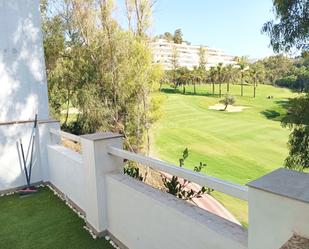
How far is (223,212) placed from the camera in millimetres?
7957

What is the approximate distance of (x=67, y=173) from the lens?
3.96m

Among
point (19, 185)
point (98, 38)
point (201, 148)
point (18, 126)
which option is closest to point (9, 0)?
point (18, 126)

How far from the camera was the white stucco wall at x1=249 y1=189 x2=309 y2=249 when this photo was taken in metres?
1.22

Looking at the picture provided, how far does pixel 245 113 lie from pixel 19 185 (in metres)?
28.9

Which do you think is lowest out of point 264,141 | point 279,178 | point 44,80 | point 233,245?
point 264,141

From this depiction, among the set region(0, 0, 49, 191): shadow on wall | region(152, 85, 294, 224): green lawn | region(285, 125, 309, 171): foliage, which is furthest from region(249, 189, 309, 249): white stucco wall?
region(152, 85, 294, 224): green lawn

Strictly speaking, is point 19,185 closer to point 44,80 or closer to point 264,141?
point 44,80

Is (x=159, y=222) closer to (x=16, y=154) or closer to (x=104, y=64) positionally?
(x=16, y=154)

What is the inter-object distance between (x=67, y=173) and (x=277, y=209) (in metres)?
3.17

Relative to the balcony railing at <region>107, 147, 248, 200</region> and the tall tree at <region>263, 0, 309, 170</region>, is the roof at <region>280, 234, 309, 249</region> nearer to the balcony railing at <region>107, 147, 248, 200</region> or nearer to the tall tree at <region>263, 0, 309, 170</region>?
the balcony railing at <region>107, 147, 248, 200</region>

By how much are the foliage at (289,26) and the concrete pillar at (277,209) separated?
4712mm

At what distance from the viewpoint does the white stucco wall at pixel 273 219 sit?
3.99 feet

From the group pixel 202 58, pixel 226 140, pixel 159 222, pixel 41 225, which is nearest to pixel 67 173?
pixel 41 225

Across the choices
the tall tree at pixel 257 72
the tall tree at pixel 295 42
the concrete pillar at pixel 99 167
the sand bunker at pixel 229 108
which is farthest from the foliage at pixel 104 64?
the tall tree at pixel 257 72
